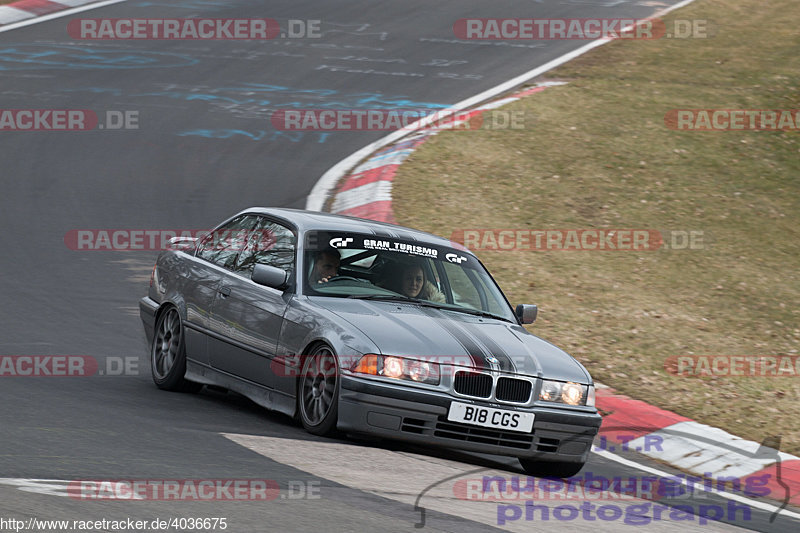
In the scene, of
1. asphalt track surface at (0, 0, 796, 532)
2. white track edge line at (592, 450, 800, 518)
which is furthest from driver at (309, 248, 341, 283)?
white track edge line at (592, 450, 800, 518)

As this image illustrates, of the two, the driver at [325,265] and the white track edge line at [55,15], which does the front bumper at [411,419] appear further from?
the white track edge line at [55,15]

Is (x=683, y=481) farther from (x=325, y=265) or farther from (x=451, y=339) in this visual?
(x=325, y=265)

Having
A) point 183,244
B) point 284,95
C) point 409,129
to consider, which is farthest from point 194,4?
point 183,244

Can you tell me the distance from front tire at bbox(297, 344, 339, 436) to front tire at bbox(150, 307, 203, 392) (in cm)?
154

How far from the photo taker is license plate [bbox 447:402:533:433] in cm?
676

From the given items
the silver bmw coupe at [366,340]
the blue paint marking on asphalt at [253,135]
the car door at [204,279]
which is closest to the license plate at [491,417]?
the silver bmw coupe at [366,340]

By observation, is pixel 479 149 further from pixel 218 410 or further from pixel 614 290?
pixel 218 410

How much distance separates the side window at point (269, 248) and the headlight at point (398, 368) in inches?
54.3

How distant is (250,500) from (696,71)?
18.6m

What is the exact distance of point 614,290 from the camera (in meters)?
12.7

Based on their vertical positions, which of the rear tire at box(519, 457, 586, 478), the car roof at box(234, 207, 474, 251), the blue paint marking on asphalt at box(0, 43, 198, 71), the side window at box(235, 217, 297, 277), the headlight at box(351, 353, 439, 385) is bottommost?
the rear tire at box(519, 457, 586, 478)

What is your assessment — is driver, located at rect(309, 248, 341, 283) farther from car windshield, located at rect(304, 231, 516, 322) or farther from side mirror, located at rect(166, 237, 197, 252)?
side mirror, located at rect(166, 237, 197, 252)

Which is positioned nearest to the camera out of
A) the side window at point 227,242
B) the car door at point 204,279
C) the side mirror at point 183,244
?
the car door at point 204,279

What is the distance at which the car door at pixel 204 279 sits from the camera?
822cm
